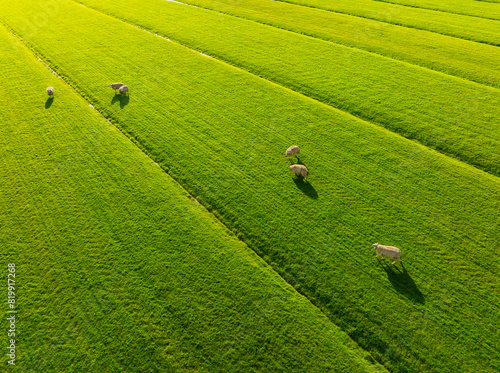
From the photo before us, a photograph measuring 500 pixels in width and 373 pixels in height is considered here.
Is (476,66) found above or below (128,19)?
below

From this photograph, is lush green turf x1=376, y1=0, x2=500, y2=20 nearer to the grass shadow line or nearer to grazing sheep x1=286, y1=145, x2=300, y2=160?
grazing sheep x1=286, y1=145, x2=300, y2=160

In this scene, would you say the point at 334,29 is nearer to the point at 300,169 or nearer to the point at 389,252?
the point at 300,169

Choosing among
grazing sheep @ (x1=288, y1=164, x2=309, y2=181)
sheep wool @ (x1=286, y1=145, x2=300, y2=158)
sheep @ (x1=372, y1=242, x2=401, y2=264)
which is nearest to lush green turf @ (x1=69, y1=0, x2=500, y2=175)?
sheep wool @ (x1=286, y1=145, x2=300, y2=158)

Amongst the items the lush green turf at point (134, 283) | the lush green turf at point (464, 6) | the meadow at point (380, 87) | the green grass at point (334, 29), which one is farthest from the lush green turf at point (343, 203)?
the lush green turf at point (464, 6)

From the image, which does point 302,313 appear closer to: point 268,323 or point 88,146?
point 268,323

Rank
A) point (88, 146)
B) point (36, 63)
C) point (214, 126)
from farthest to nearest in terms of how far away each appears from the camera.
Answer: point (36, 63) → point (214, 126) → point (88, 146)

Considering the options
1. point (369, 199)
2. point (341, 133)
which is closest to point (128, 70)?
point (341, 133)

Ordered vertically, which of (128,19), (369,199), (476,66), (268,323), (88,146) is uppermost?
(128,19)

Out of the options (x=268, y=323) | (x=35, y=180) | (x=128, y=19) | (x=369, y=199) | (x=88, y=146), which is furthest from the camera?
(x=128, y=19)
